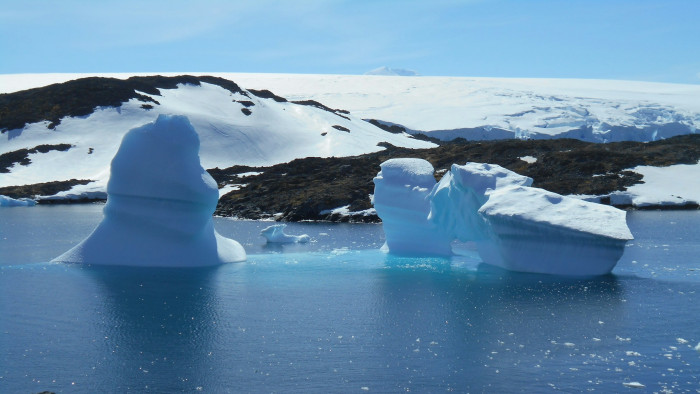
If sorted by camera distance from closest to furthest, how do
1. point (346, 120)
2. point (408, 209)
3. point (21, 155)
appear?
point (408, 209)
point (21, 155)
point (346, 120)

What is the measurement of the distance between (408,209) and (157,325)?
1270 cm

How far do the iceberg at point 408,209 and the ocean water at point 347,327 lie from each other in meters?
1.94

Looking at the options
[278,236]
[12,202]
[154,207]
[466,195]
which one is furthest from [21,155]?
[466,195]

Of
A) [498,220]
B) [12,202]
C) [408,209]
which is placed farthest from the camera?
[12,202]

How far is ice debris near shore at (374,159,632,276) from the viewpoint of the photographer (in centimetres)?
1989

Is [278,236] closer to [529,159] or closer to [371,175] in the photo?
[371,175]

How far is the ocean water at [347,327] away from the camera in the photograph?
1164cm

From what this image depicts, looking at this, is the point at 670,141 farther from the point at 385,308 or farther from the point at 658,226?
the point at 385,308

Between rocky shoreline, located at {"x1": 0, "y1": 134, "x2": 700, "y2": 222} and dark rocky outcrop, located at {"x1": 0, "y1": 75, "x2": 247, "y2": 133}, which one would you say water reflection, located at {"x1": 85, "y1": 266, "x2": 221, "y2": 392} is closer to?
rocky shoreline, located at {"x1": 0, "y1": 134, "x2": 700, "y2": 222}

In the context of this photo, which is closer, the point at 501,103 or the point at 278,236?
the point at 278,236

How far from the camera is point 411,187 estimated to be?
26500 mm

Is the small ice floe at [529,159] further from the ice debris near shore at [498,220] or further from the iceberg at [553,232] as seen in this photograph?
the iceberg at [553,232]

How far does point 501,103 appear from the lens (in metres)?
99.0

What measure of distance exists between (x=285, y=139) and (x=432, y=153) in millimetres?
19199
